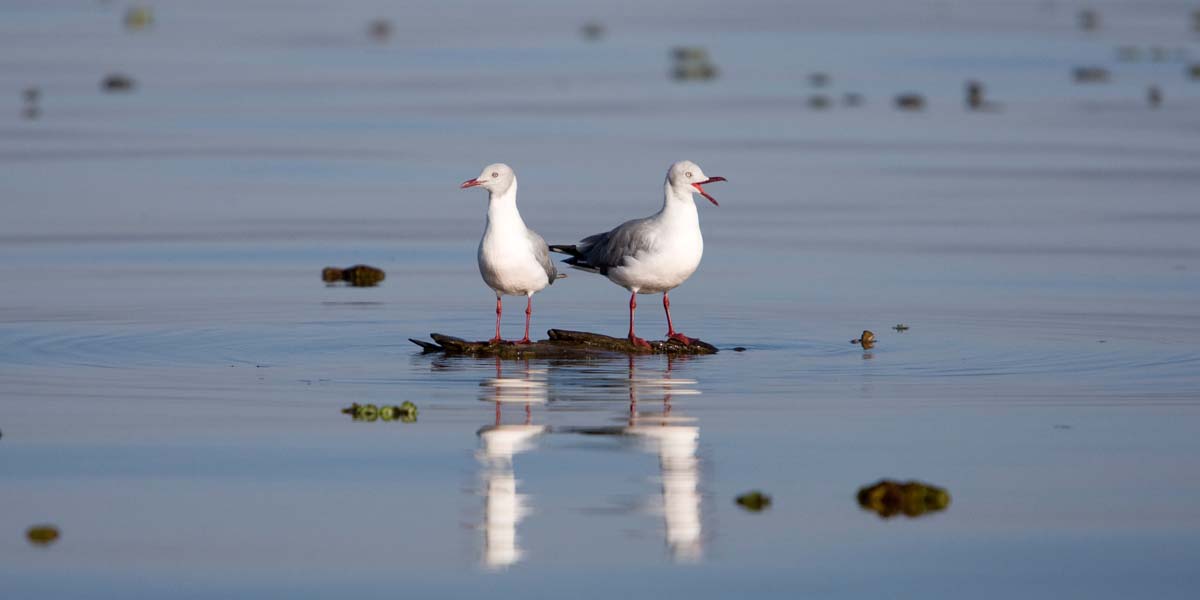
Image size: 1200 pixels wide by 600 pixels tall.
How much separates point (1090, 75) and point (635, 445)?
2993 cm

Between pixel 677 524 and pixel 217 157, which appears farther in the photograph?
pixel 217 157

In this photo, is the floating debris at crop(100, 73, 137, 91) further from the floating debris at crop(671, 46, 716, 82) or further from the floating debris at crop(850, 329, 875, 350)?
the floating debris at crop(850, 329, 875, 350)

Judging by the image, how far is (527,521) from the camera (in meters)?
10.3

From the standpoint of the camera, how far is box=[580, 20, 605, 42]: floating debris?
50894mm

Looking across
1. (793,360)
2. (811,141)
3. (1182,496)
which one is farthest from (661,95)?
(1182,496)

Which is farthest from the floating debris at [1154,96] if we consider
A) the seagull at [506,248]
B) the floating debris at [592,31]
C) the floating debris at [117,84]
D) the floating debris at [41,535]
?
the floating debris at [41,535]

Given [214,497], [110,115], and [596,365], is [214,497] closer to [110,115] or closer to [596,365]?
[596,365]

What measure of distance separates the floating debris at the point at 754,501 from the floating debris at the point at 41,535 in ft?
11.3

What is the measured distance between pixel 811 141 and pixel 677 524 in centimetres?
2130

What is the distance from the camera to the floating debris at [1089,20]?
5359 cm

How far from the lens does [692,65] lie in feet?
140

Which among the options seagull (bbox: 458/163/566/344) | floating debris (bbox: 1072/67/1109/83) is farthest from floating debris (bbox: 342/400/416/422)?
floating debris (bbox: 1072/67/1109/83)

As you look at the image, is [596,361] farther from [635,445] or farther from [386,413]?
[635,445]

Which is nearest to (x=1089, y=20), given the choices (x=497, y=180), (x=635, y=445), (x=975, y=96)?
(x=975, y=96)
